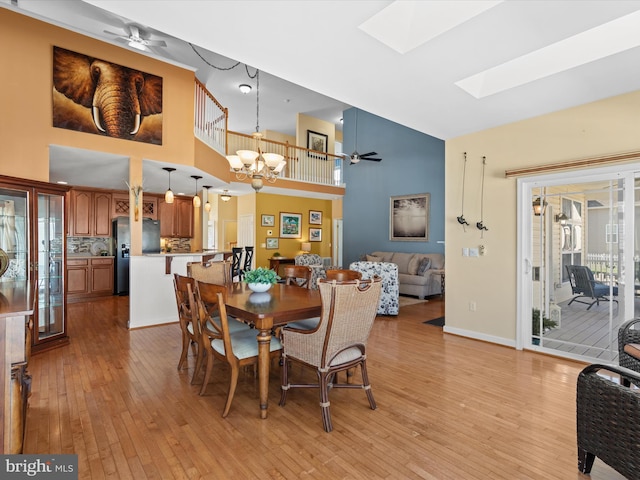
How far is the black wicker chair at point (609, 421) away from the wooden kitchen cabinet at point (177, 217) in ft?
27.6

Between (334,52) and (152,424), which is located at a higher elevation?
(334,52)

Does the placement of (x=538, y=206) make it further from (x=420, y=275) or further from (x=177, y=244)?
(x=177, y=244)

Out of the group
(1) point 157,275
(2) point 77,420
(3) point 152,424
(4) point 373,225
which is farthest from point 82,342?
(4) point 373,225

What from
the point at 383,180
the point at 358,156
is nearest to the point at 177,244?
the point at 358,156

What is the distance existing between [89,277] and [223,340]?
6.12 m

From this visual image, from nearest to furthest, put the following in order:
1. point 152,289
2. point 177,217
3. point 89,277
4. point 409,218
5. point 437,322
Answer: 1. point 152,289
2. point 437,322
3. point 89,277
4. point 177,217
5. point 409,218

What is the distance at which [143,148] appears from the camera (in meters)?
4.78

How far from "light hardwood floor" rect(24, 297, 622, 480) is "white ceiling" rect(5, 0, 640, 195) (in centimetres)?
268

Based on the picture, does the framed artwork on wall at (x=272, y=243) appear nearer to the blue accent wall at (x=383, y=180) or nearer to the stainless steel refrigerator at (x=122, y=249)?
the blue accent wall at (x=383, y=180)

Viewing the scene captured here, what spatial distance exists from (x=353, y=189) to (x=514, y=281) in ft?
21.5

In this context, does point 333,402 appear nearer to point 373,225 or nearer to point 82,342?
point 82,342

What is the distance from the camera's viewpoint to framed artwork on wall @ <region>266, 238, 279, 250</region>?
390 inches

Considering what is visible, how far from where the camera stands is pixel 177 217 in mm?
8516

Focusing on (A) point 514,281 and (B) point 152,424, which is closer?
(B) point 152,424
